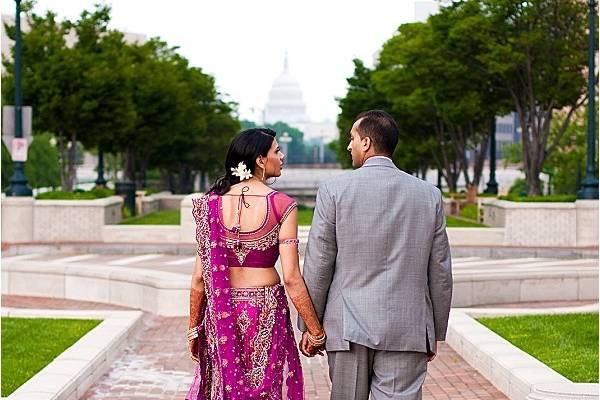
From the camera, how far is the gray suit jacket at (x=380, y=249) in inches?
244

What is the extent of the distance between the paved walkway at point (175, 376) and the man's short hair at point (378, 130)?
407cm

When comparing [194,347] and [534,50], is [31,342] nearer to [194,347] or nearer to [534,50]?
[194,347]

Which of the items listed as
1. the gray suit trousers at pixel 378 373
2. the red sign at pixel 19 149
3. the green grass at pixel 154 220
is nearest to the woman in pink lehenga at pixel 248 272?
the gray suit trousers at pixel 378 373

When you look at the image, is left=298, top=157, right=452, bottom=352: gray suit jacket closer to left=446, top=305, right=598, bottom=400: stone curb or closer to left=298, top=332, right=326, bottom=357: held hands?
left=298, top=332, right=326, bottom=357: held hands

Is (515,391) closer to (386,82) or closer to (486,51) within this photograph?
(486,51)

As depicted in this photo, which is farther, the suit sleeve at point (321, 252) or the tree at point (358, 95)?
the tree at point (358, 95)

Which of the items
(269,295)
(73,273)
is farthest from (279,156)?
(73,273)

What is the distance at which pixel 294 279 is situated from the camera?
6426mm

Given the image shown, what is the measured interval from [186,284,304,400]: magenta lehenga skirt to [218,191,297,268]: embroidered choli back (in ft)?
0.53

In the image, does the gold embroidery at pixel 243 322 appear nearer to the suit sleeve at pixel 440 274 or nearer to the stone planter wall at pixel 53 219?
the suit sleeve at pixel 440 274

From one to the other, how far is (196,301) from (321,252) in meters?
0.89

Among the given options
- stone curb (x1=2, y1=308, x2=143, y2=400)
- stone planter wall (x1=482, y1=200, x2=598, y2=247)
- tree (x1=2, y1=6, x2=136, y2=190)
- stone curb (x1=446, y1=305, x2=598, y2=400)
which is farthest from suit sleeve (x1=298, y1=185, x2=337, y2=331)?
tree (x1=2, y1=6, x2=136, y2=190)

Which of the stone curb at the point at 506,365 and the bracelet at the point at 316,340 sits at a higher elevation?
the bracelet at the point at 316,340

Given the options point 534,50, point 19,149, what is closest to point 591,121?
point 534,50
